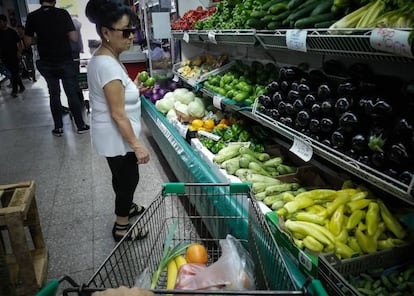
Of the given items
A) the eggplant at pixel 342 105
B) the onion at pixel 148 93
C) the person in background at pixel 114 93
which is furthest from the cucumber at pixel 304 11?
the onion at pixel 148 93

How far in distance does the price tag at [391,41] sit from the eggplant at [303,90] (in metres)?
0.62

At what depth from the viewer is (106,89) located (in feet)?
6.56

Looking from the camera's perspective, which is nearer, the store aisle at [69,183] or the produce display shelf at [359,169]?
the produce display shelf at [359,169]

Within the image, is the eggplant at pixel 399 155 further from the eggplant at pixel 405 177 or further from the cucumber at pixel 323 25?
the cucumber at pixel 323 25

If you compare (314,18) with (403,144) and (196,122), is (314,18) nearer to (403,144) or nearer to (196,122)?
(403,144)

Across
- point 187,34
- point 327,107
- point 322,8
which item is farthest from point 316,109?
point 187,34

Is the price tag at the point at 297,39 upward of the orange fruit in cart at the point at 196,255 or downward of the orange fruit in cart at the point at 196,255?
upward

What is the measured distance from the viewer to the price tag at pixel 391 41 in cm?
104

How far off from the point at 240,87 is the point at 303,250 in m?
1.64

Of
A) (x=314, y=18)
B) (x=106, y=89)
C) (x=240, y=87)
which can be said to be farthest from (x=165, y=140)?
(x=314, y=18)

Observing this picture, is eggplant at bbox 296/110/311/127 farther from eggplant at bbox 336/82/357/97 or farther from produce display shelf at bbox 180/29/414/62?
produce display shelf at bbox 180/29/414/62

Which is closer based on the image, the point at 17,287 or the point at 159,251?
the point at 159,251

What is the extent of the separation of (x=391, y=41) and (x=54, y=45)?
4.77m

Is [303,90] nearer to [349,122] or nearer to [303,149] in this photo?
[303,149]
